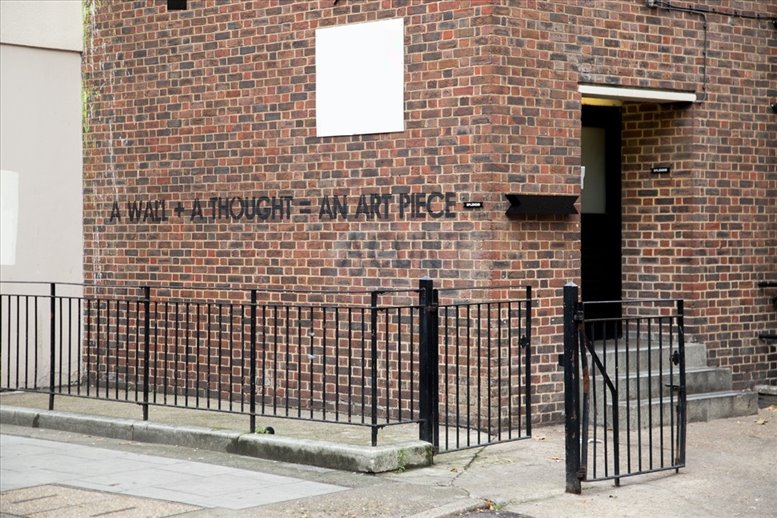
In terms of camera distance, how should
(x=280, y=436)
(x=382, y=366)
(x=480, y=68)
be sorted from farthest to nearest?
(x=382, y=366) → (x=480, y=68) → (x=280, y=436)

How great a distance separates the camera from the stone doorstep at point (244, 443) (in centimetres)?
989

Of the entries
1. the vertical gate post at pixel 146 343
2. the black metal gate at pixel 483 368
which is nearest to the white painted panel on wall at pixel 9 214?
the vertical gate post at pixel 146 343

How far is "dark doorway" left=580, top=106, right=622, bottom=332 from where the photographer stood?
13.6 m

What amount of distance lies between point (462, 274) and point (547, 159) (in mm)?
1350

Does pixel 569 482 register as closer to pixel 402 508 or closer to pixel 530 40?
pixel 402 508

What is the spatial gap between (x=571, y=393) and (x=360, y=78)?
14.9ft

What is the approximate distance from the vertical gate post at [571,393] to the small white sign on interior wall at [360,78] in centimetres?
356

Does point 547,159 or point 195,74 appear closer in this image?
point 547,159

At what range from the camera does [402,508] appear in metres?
8.64

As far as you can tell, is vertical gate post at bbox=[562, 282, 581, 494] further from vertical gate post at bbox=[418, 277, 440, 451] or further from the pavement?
vertical gate post at bbox=[418, 277, 440, 451]

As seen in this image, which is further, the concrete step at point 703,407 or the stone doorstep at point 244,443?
the concrete step at point 703,407

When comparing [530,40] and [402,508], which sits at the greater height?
[530,40]

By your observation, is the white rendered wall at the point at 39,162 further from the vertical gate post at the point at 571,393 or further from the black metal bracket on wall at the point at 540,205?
the vertical gate post at the point at 571,393

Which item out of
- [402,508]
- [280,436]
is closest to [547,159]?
[280,436]
